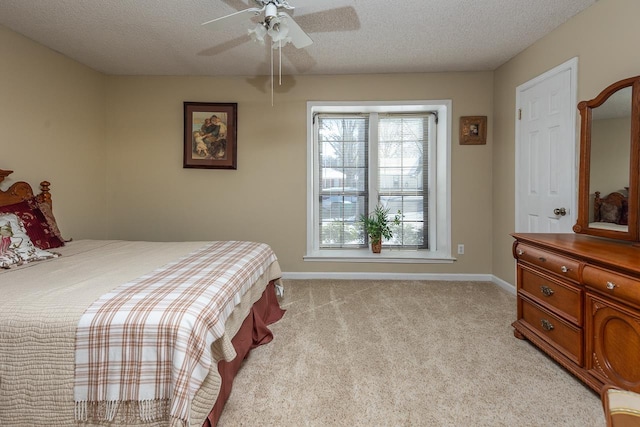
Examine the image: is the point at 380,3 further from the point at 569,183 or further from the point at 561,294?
Answer: the point at 561,294

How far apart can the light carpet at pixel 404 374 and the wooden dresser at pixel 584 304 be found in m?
0.15

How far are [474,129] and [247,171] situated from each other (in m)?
2.75

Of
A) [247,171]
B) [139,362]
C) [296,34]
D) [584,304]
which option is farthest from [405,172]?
[139,362]

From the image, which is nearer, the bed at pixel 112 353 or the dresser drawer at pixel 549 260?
the bed at pixel 112 353

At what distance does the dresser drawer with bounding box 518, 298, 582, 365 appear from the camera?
6.17 ft

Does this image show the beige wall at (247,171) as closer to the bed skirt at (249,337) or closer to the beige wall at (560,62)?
the beige wall at (560,62)

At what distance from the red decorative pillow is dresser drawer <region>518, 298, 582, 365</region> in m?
3.71

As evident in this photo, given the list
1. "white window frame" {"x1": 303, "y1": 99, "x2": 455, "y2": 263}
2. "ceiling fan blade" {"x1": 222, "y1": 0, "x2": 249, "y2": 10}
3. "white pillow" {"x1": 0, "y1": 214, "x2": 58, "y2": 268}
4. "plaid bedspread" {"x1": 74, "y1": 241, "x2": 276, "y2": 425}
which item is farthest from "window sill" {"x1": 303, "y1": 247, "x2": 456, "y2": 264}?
"plaid bedspread" {"x1": 74, "y1": 241, "x2": 276, "y2": 425}

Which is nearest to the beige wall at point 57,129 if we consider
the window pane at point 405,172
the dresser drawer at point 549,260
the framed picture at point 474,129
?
the window pane at point 405,172

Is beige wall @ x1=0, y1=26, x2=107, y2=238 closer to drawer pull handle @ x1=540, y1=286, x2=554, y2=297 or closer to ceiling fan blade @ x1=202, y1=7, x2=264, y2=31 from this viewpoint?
ceiling fan blade @ x1=202, y1=7, x2=264, y2=31

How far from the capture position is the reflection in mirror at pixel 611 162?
206cm

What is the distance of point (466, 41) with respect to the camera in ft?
10.2

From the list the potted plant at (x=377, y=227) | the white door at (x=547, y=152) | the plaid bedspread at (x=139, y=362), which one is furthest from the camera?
the potted plant at (x=377, y=227)

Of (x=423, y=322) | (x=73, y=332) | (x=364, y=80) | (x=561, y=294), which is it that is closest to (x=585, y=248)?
(x=561, y=294)
